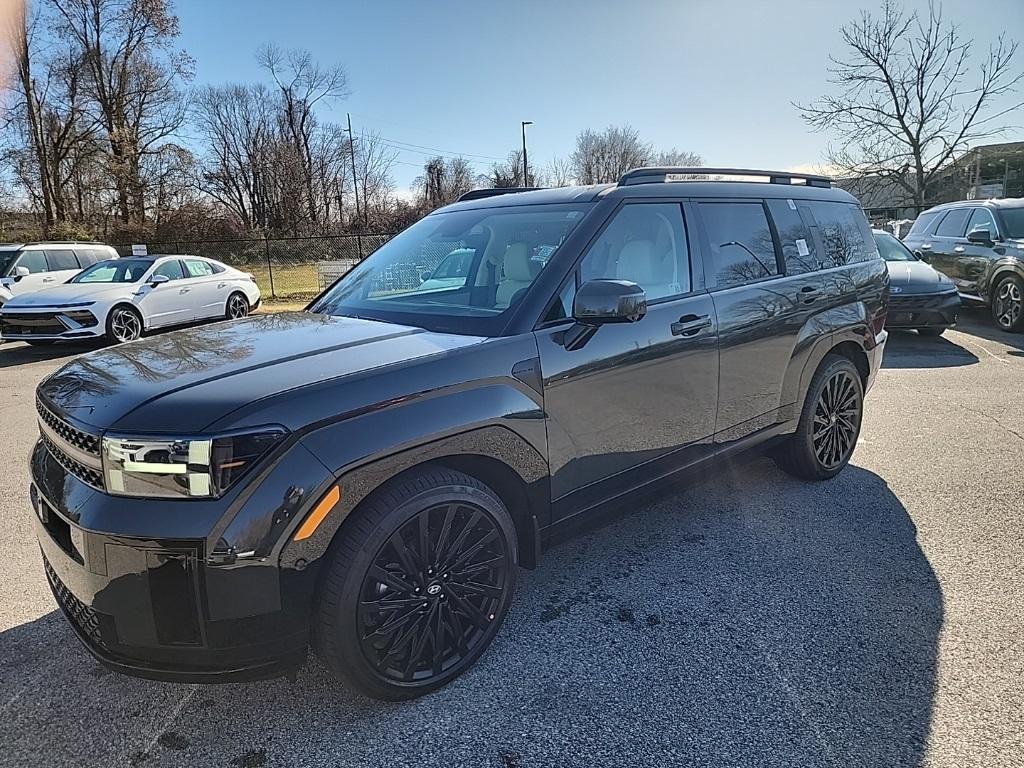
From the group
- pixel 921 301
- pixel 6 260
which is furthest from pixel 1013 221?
pixel 6 260

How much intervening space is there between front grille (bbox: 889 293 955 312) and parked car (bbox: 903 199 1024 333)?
1760mm

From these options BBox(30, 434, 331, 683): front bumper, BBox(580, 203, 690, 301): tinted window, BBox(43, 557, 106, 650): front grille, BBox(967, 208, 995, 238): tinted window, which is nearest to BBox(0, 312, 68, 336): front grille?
BBox(43, 557, 106, 650): front grille

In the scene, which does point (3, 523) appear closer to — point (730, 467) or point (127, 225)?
point (730, 467)

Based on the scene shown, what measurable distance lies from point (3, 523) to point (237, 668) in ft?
9.60

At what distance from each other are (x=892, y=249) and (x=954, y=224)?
2233 millimetres

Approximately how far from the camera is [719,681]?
2.51m

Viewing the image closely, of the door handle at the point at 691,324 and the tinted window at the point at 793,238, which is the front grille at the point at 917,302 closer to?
the tinted window at the point at 793,238

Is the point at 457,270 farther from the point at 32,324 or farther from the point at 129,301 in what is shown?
the point at 32,324

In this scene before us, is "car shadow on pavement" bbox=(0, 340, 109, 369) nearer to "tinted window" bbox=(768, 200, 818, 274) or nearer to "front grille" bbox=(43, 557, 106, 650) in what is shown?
"front grille" bbox=(43, 557, 106, 650)

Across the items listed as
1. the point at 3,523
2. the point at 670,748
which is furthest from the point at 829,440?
the point at 3,523

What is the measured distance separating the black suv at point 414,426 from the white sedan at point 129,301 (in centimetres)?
862

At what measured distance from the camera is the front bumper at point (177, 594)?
1.93 metres

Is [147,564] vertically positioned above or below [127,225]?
below

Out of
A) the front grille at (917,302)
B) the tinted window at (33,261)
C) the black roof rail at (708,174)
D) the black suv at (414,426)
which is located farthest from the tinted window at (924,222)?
the tinted window at (33,261)
